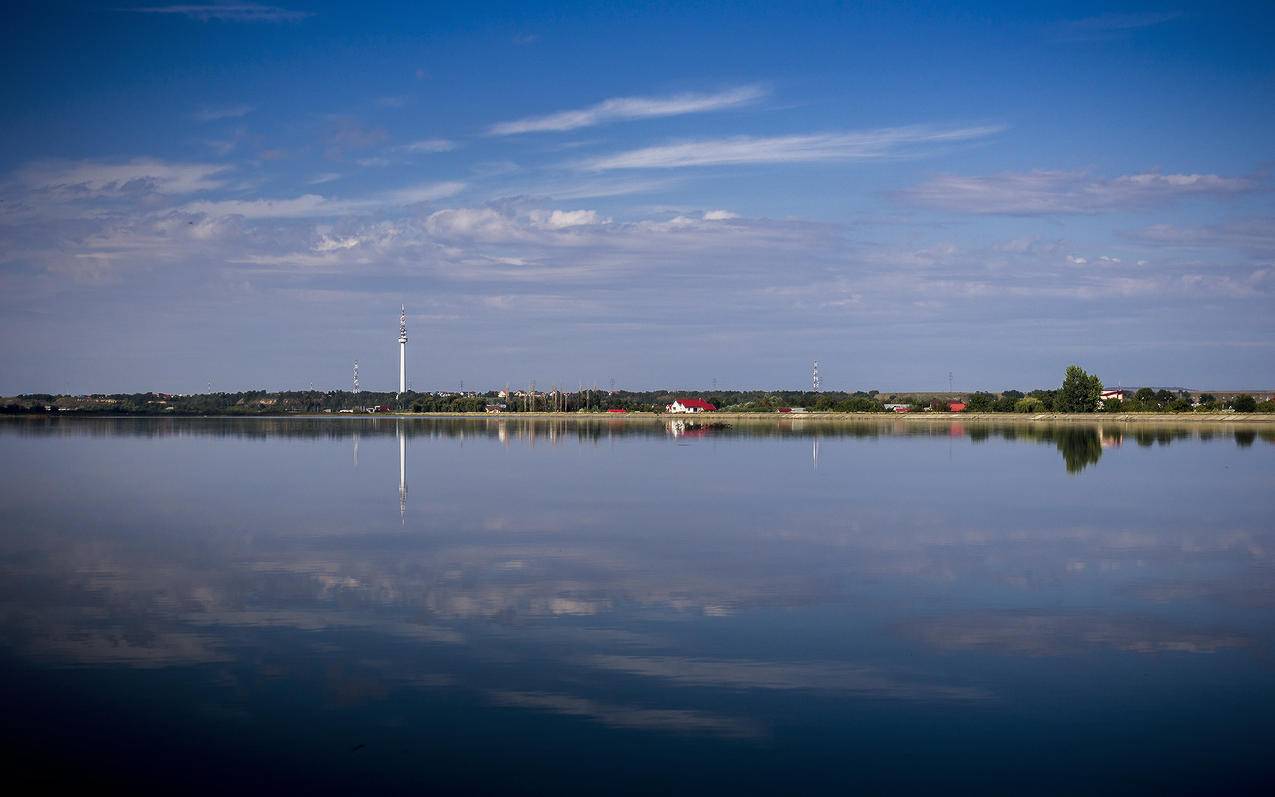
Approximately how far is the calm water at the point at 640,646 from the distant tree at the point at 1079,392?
92.9m

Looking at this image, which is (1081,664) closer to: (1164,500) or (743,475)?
(1164,500)

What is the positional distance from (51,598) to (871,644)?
8.64 metres

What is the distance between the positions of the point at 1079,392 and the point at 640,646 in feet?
358

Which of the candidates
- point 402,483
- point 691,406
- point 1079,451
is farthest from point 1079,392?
point 402,483

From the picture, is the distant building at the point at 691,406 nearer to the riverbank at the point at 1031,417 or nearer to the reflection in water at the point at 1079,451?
the riverbank at the point at 1031,417

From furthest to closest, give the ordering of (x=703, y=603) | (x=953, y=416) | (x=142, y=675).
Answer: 1. (x=953, y=416)
2. (x=703, y=603)
3. (x=142, y=675)

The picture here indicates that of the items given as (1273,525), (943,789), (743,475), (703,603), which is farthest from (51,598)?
(743,475)

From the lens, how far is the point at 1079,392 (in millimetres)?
109750

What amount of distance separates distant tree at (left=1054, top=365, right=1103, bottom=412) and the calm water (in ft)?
305

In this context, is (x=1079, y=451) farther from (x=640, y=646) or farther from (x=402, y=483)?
(x=640, y=646)

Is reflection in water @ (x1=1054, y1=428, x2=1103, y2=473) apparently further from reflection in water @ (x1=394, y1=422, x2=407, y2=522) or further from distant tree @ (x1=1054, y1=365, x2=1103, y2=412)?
distant tree @ (x1=1054, y1=365, x2=1103, y2=412)

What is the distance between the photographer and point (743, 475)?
101 feet

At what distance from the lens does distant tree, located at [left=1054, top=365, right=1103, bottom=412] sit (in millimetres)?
109375

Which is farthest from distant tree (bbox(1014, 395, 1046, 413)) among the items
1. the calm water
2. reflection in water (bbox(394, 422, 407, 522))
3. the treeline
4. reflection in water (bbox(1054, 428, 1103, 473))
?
the calm water
